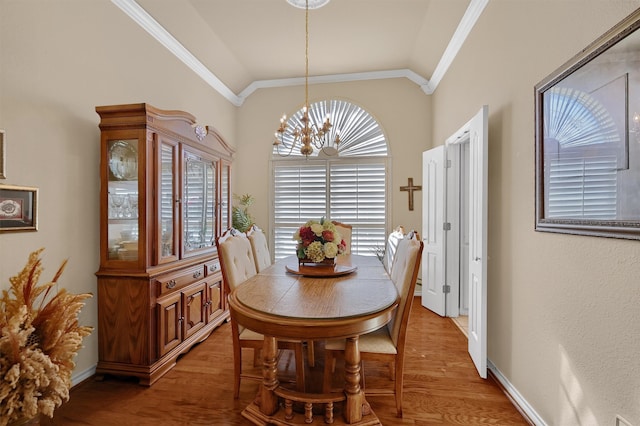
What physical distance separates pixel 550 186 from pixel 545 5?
1.06 m

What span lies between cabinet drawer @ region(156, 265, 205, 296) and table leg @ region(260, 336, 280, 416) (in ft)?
3.70

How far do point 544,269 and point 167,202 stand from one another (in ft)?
9.12

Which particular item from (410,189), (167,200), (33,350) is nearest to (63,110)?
(167,200)

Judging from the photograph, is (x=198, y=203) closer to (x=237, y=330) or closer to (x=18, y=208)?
(x=18, y=208)

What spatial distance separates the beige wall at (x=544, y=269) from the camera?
129 cm

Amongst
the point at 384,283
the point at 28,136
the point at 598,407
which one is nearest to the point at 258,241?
the point at 384,283

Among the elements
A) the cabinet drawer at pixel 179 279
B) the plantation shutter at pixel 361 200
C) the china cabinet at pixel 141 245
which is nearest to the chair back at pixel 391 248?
the plantation shutter at pixel 361 200

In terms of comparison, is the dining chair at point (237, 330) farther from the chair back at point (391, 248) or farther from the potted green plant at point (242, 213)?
the potted green plant at point (242, 213)

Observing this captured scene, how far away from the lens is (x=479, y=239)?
2.39 metres

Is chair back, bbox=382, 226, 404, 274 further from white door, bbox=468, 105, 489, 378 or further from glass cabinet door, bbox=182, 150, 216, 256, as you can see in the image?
glass cabinet door, bbox=182, 150, 216, 256

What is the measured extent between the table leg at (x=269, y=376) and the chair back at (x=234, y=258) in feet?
1.74

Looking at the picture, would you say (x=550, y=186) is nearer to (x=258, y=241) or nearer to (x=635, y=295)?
(x=635, y=295)

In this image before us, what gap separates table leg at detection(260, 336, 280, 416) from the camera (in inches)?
69.6

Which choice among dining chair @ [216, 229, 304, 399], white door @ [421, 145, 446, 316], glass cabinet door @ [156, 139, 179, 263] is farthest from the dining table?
white door @ [421, 145, 446, 316]
